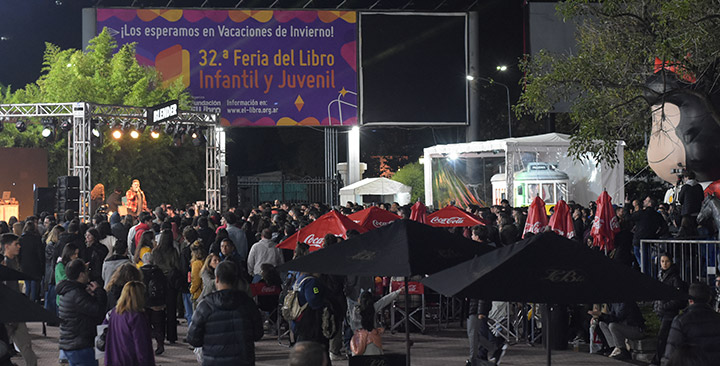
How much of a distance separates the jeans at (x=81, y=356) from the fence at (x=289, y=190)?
30.6 metres

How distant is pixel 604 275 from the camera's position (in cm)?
652

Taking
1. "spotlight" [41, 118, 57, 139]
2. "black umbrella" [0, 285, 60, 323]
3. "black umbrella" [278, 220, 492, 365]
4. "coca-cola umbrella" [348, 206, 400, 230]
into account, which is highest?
"spotlight" [41, 118, 57, 139]

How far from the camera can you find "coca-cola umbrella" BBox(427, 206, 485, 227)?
56.4 feet

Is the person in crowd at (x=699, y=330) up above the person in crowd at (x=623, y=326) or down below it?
above

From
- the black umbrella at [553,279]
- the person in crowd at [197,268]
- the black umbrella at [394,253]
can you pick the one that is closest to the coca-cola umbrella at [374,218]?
the person in crowd at [197,268]

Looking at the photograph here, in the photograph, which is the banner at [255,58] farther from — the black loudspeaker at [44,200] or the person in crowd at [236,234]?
the person in crowd at [236,234]

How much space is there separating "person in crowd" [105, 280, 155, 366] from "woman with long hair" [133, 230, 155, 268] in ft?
16.9

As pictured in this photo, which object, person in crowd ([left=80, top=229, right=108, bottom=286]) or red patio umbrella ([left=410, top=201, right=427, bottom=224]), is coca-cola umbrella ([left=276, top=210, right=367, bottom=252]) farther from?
red patio umbrella ([left=410, top=201, right=427, bottom=224])

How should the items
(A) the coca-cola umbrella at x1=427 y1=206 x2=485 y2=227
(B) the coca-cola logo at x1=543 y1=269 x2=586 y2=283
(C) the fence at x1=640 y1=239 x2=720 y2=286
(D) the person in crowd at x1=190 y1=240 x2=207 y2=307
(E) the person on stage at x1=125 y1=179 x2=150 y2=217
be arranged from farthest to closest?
(E) the person on stage at x1=125 y1=179 x2=150 y2=217 < (A) the coca-cola umbrella at x1=427 y1=206 x2=485 y2=227 < (C) the fence at x1=640 y1=239 x2=720 y2=286 < (D) the person in crowd at x1=190 y1=240 x2=207 y2=307 < (B) the coca-cola logo at x1=543 y1=269 x2=586 y2=283

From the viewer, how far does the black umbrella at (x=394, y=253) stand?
25.3 feet

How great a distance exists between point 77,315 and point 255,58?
3337cm

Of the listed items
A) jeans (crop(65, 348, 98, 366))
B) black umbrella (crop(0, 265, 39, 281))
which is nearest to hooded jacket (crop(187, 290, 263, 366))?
black umbrella (crop(0, 265, 39, 281))

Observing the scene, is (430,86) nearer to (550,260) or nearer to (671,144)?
(671,144)

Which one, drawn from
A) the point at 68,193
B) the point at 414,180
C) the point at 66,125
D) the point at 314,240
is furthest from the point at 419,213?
the point at 414,180
